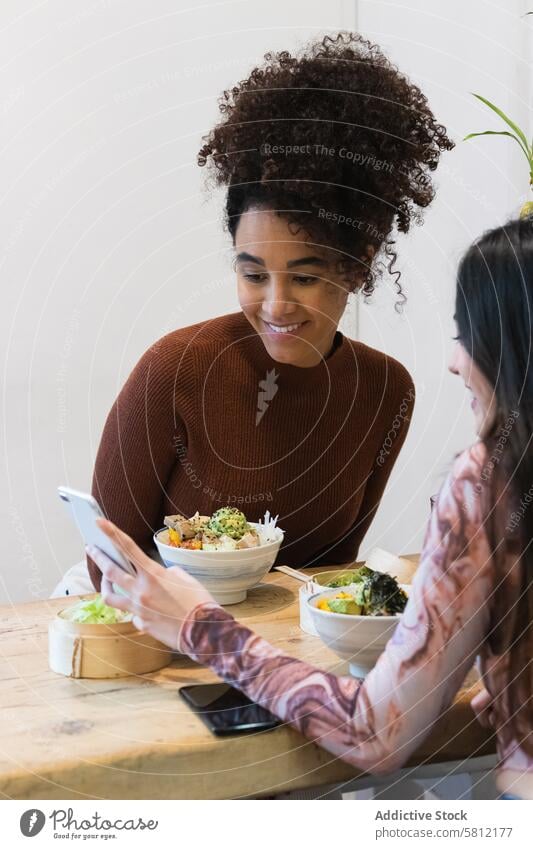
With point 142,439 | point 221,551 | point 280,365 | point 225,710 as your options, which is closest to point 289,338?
point 280,365

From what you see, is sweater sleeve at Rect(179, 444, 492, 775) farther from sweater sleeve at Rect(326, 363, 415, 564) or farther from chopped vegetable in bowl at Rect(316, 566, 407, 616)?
sweater sleeve at Rect(326, 363, 415, 564)

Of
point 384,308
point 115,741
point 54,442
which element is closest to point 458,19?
point 384,308

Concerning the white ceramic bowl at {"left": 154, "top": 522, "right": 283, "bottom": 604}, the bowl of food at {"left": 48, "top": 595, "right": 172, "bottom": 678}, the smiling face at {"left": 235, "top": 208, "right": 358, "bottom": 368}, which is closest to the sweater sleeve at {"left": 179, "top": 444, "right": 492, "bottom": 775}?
the bowl of food at {"left": 48, "top": 595, "right": 172, "bottom": 678}

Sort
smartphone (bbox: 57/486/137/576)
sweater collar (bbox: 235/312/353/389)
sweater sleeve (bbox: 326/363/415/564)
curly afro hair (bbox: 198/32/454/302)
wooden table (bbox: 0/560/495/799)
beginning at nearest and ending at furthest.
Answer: wooden table (bbox: 0/560/495/799), smartphone (bbox: 57/486/137/576), curly afro hair (bbox: 198/32/454/302), sweater collar (bbox: 235/312/353/389), sweater sleeve (bbox: 326/363/415/564)

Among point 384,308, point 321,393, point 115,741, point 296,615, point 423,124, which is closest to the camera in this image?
point 115,741

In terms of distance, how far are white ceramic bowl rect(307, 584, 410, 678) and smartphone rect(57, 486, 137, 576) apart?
0.56 ft

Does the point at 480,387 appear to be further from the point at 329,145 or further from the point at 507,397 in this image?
the point at 329,145

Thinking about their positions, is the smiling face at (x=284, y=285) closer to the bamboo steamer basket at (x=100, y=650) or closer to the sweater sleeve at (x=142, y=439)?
the sweater sleeve at (x=142, y=439)

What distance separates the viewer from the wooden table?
662mm

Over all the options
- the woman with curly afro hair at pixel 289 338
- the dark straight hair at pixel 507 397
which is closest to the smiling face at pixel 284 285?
the woman with curly afro hair at pixel 289 338

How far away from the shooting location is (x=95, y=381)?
82.6 inches

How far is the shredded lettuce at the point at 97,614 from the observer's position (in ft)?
2.71

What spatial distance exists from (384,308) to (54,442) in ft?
2.74
